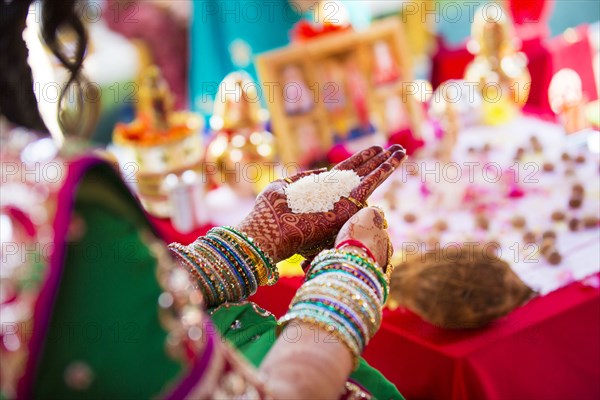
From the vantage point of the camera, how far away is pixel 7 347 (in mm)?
412

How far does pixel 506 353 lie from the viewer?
1027mm

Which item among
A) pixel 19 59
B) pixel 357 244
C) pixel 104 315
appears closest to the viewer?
pixel 104 315

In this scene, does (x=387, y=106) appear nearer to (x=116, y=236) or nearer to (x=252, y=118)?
(x=252, y=118)

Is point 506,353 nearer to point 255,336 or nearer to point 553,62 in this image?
point 255,336

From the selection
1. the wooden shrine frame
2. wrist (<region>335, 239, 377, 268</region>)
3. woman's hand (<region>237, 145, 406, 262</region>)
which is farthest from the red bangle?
the wooden shrine frame

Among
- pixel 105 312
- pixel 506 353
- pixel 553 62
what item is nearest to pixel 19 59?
pixel 105 312

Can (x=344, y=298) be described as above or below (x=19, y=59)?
below

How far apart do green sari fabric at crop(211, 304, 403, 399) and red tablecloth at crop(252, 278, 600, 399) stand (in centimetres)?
34

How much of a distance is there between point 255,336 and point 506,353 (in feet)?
1.70

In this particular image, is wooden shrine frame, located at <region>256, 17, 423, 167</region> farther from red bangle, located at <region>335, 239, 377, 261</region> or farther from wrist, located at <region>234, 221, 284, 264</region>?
red bangle, located at <region>335, 239, 377, 261</region>

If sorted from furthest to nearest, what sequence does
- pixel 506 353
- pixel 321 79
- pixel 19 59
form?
pixel 321 79, pixel 506 353, pixel 19 59

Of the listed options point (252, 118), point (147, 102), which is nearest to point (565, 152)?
point (252, 118)

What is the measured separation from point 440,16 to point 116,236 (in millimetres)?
3418

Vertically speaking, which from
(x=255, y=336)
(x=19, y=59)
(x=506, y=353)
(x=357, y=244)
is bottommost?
(x=506, y=353)
